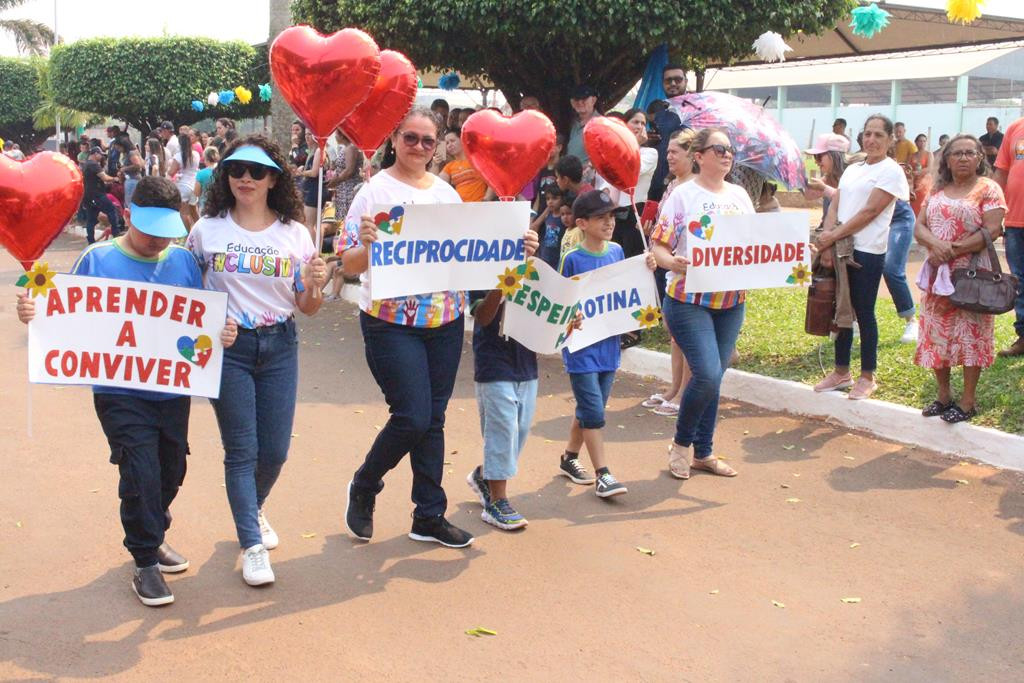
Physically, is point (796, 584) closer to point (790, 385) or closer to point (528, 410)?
point (528, 410)

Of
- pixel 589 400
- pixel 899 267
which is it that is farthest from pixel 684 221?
pixel 899 267

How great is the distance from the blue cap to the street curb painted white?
4.35 metres

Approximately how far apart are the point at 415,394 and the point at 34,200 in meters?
1.72

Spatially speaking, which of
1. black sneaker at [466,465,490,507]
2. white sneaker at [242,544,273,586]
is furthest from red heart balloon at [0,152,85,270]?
black sneaker at [466,465,490,507]

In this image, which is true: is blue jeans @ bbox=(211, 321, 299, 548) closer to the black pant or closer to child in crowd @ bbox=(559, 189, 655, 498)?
the black pant

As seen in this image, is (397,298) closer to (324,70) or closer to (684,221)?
(324,70)

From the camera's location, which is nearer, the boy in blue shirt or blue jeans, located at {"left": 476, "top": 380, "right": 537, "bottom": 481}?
the boy in blue shirt

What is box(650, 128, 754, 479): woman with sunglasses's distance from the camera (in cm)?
593

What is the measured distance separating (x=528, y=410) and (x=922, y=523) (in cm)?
205

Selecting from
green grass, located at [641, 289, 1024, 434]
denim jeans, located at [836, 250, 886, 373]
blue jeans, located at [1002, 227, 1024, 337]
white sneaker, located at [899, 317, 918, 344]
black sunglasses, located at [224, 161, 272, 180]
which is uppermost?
black sunglasses, located at [224, 161, 272, 180]

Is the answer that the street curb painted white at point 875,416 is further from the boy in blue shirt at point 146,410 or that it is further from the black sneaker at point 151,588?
the black sneaker at point 151,588

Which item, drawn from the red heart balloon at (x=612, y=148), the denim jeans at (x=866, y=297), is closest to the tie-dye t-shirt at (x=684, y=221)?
the red heart balloon at (x=612, y=148)

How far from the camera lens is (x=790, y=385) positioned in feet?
25.3

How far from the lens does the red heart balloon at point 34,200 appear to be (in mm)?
4293
